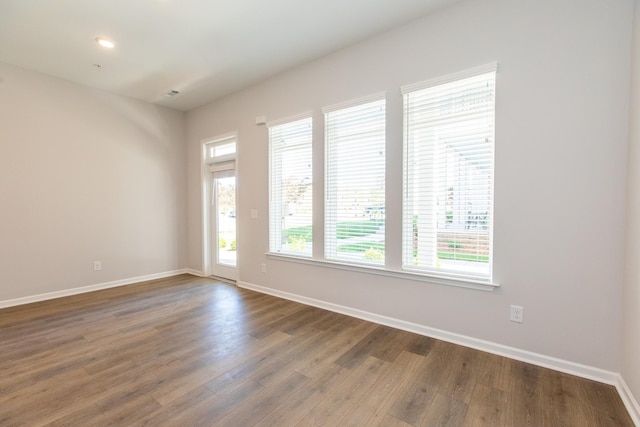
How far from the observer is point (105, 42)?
10.2 feet

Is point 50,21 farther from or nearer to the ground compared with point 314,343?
farther from the ground

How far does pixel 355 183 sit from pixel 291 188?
1016mm

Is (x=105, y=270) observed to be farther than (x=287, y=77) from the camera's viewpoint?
Yes

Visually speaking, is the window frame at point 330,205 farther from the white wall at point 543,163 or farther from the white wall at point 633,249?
the white wall at point 633,249

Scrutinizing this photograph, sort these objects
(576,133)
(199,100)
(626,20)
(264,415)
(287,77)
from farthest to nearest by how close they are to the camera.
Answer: (199,100) < (287,77) < (576,133) < (626,20) < (264,415)

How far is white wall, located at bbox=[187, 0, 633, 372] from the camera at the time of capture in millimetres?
1988

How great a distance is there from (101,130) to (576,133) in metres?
5.75

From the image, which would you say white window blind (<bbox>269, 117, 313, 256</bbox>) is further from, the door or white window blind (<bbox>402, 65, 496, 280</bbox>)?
white window blind (<bbox>402, 65, 496, 280</bbox>)

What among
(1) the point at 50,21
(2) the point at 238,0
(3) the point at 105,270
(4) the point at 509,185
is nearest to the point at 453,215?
(4) the point at 509,185

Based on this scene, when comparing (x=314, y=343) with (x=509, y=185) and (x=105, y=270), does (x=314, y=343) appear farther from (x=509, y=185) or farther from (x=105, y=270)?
(x=105, y=270)

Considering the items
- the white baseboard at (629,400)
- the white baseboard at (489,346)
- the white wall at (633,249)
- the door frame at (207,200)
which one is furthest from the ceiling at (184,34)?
the white baseboard at (629,400)

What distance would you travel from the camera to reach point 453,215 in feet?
8.57

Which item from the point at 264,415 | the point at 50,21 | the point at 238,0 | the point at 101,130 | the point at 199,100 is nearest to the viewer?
the point at 264,415

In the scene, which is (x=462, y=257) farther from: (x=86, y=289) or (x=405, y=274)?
(x=86, y=289)
